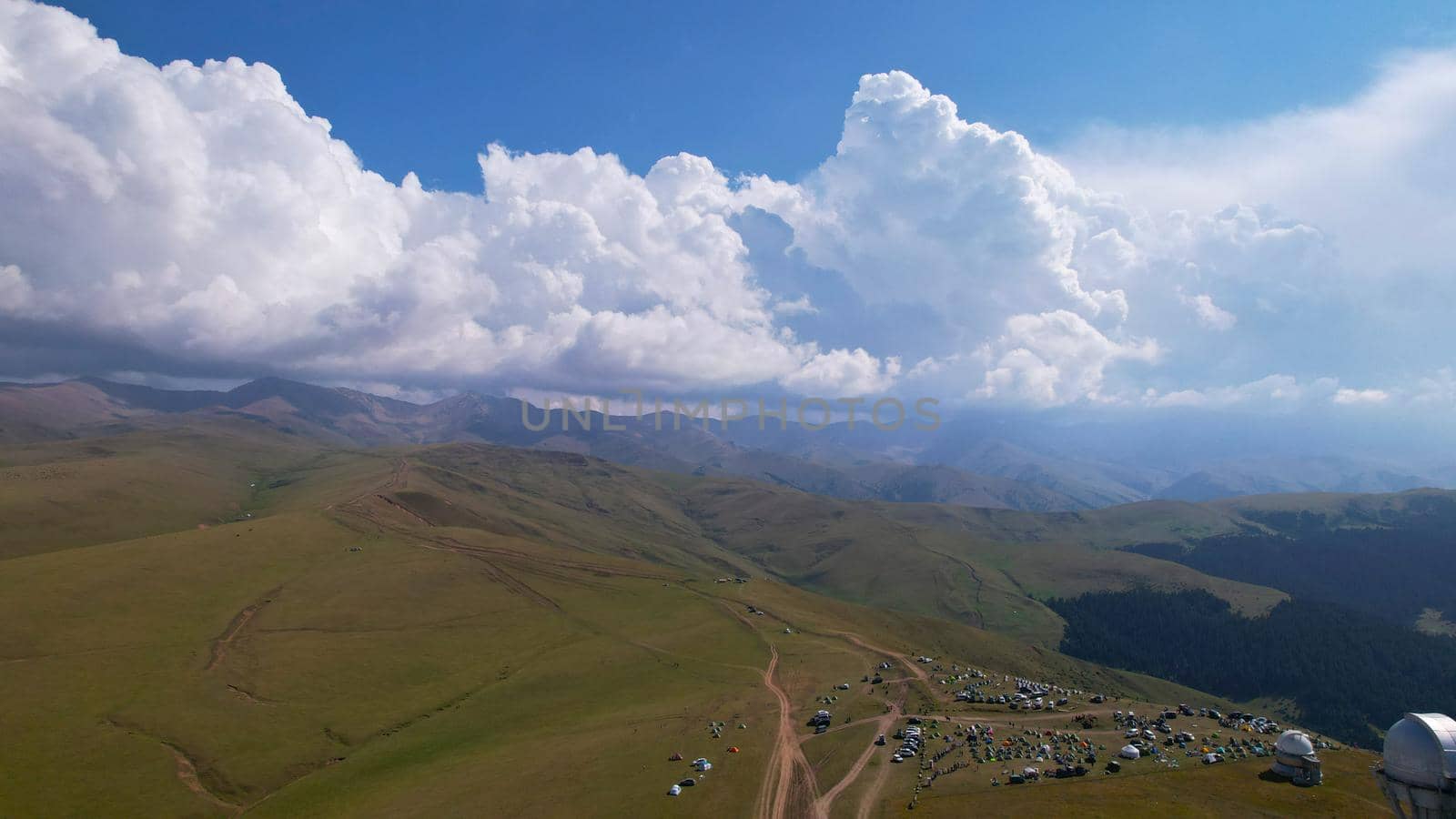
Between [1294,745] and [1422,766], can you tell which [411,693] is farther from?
[1422,766]

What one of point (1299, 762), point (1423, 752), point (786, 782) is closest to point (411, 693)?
point (786, 782)

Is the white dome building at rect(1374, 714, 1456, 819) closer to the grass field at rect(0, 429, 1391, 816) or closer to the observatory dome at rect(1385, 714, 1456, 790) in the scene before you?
the observatory dome at rect(1385, 714, 1456, 790)

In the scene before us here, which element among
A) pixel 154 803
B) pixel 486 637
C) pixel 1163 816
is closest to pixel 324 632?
pixel 486 637

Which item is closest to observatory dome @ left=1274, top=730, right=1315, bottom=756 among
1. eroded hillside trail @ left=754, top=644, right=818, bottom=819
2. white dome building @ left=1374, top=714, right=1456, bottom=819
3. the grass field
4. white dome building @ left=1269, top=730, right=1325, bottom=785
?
white dome building @ left=1269, top=730, right=1325, bottom=785

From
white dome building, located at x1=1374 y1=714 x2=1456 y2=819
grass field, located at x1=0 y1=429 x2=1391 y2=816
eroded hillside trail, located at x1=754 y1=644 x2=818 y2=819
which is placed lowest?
grass field, located at x1=0 y1=429 x2=1391 y2=816

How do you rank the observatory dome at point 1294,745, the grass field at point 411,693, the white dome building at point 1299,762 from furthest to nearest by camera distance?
the grass field at point 411,693, the observatory dome at point 1294,745, the white dome building at point 1299,762

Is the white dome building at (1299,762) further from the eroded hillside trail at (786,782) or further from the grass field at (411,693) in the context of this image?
the eroded hillside trail at (786,782)

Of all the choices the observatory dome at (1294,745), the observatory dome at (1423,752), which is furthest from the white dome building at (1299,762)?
the observatory dome at (1423,752)
